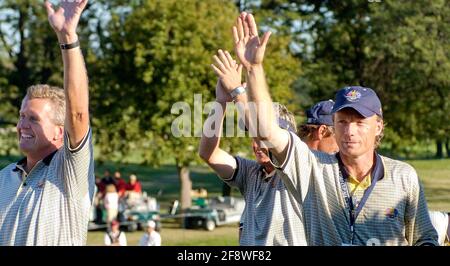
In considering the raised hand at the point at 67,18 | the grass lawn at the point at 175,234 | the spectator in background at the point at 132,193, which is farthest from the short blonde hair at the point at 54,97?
the spectator in background at the point at 132,193

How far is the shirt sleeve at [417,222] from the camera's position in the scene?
4.43m

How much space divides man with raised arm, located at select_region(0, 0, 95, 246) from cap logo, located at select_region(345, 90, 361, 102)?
1.31 meters

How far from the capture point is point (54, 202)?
14.9 feet

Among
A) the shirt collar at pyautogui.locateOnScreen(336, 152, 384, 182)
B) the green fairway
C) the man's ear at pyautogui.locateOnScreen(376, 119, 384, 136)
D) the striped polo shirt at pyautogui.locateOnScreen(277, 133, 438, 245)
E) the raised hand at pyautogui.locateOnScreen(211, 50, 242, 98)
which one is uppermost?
the raised hand at pyautogui.locateOnScreen(211, 50, 242, 98)

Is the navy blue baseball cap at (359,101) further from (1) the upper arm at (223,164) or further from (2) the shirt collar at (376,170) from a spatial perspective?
(1) the upper arm at (223,164)

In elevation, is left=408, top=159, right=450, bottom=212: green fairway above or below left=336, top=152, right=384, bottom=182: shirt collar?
below

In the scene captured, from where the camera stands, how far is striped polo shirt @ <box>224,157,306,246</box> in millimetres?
5137

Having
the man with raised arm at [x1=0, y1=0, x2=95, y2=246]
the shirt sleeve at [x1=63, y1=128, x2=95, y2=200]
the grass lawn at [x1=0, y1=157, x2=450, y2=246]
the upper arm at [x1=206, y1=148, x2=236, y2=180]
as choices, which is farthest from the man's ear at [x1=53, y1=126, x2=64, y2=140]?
the grass lawn at [x1=0, y1=157, x2=450, y2=246]

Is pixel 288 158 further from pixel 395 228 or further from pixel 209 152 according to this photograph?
pixel 209 152

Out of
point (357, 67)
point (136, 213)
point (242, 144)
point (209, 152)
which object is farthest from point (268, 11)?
point (209, 152)

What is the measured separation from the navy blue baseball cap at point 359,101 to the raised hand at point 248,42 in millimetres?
491

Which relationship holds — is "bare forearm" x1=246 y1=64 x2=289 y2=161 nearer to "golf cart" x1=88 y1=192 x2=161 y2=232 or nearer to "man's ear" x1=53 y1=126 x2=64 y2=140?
"man's ear" x1=53 y1=126 x2=64 y2=140

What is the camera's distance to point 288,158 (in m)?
4.16
